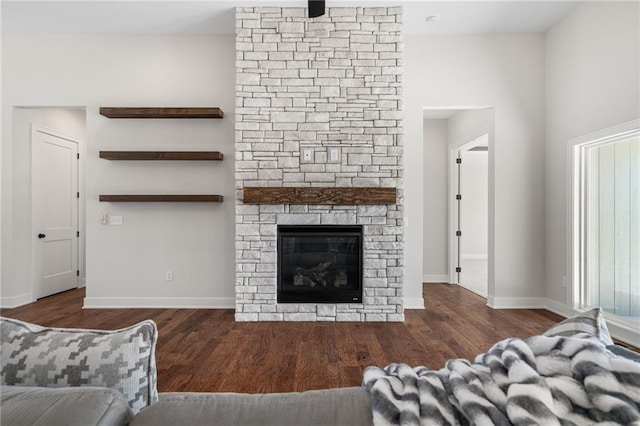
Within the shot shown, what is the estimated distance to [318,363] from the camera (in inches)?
99.9

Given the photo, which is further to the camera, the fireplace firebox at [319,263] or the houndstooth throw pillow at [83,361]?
the fireplace firebox at [319,263]

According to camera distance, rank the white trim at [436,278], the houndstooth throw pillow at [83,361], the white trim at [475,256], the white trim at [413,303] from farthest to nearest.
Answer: the white trim at [475,256] → the white trim at [436,278] → the white trim at [413,303] → the houndstooth throw pillow at [83,361]

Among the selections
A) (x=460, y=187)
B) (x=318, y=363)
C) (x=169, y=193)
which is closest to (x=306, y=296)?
(x=318, y=363)

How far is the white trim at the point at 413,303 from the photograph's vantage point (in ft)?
13.3

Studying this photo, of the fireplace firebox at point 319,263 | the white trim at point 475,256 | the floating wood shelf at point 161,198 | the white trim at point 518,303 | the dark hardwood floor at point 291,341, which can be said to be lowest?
the dark hardwood floor at point 291,341

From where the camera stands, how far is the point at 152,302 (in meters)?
4.09

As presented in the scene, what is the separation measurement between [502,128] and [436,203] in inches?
72.2

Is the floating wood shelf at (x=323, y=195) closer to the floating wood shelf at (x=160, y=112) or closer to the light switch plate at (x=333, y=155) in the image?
the light switch plate at (x=333, y=155)

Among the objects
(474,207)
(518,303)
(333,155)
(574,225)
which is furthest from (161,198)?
(474,207)

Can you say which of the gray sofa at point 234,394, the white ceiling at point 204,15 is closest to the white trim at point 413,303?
the white ceiling at point 204,15

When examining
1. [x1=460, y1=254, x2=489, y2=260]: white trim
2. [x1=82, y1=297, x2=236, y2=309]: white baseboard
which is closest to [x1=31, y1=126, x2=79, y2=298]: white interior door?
[x1=82, y1=297, x2=236, y2=309]: white baseboard

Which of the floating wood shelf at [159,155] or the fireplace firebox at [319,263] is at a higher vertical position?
the floating wood shelf at [159,155]

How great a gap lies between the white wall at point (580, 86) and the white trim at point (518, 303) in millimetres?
158

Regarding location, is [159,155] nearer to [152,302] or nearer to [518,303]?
[152,302]
